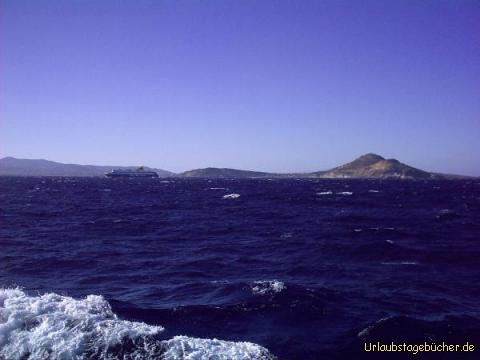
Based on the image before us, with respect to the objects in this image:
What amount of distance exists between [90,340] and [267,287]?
370 inches

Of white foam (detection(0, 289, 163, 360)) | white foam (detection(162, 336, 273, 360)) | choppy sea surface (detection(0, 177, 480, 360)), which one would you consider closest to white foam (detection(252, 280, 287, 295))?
choppy sea surface (detection(0, 177, 480, 360))

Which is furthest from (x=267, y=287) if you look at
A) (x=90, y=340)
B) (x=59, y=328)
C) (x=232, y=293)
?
(x=59, y=328)

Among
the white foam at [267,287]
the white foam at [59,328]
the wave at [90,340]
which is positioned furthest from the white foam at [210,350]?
the white foam at [267,287]

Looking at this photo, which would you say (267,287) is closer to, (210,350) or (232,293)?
(232,293)

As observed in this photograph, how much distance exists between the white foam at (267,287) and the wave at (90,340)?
6051 millimetres

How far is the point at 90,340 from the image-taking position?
13.3 metres

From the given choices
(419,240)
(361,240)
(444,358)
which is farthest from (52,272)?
(419,240)

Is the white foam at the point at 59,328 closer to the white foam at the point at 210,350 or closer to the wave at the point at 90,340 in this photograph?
the wave at the point at 90,340

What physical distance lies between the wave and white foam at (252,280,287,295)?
19.9 feet

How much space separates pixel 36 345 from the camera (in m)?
12.8

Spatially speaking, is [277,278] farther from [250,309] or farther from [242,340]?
[242,340]

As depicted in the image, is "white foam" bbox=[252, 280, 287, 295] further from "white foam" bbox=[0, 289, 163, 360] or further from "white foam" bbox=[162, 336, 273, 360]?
"white foam" bbox=[0, 289, 163, 360]

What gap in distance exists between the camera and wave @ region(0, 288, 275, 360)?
12555 millimetres

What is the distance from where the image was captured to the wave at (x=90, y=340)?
12.6 m
